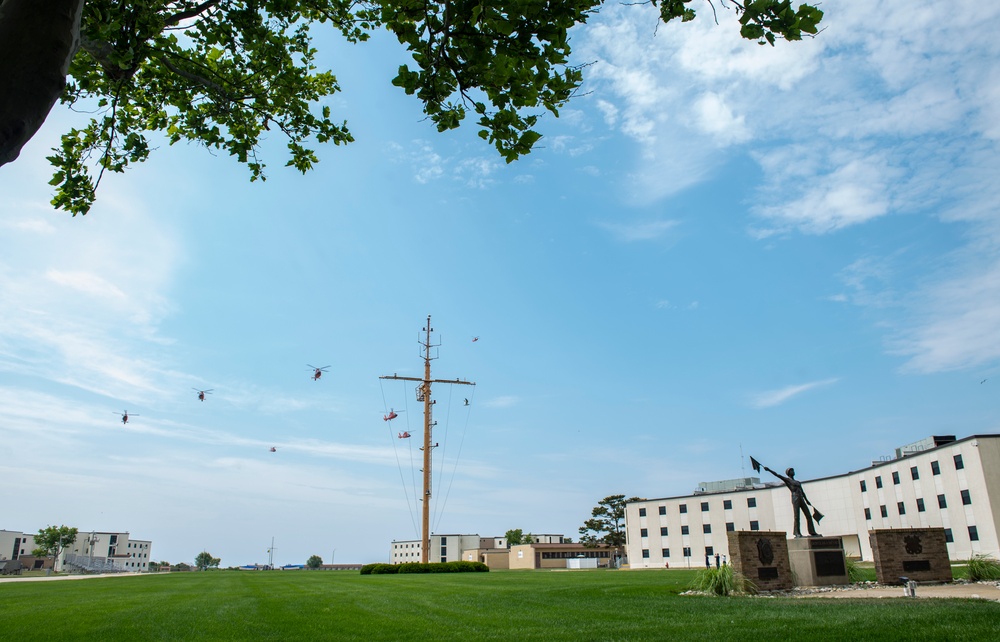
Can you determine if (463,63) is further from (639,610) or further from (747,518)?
(747,518)

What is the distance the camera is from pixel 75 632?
34.4 ft

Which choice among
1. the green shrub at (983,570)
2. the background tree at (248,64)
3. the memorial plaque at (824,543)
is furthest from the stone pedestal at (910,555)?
the background tree at (248,64)

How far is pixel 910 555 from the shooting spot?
1819 centimetres

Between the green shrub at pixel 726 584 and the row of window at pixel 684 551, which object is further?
the row of window at pixel 684 551

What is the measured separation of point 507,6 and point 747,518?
70.9 meters

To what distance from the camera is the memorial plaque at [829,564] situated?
61.3ft

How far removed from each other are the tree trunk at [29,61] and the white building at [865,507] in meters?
42.5

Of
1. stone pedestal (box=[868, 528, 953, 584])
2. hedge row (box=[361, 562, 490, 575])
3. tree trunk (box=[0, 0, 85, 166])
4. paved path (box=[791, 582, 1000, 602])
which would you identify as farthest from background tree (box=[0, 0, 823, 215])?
hedge row (box=[361, 562, 490, 575])

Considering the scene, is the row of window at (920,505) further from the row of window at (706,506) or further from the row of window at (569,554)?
the row of window at (569,554)

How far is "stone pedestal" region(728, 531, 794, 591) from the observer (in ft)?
56.7

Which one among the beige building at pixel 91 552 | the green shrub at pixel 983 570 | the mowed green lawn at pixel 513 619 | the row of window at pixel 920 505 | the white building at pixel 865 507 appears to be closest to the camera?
the mowed green lawn at pixel 513 619

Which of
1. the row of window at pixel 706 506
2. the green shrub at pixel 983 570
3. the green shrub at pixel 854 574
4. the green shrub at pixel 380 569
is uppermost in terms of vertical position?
the row of window at pixel 706 506

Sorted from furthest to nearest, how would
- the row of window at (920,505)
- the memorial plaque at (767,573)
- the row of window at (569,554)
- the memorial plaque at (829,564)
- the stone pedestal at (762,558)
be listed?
the row of window at (569,554) < the row of window at (920,505) < the memorial plaque at (829,564) < the memorial plaque at (767,573) < the stone pedestal at (762,558)

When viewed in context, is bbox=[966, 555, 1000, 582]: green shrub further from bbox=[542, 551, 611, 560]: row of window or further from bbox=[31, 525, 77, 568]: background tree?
bbox=[31, 525, 77, 568]: background tree
